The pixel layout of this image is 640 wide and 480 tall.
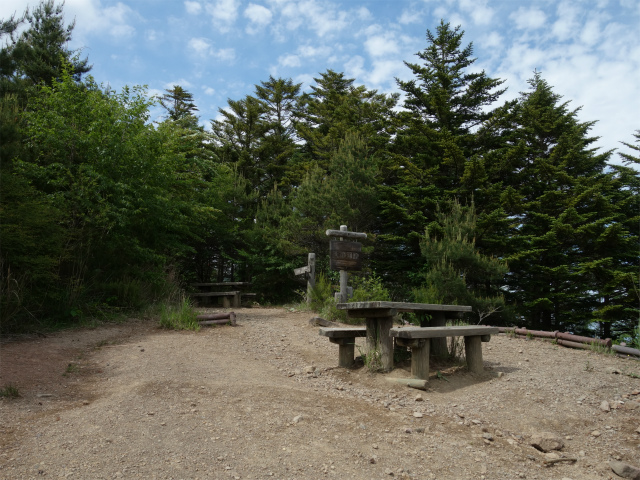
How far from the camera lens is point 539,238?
15438 mm

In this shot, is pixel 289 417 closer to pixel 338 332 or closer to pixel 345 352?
pixel 338 332

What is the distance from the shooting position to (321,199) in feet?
50.3

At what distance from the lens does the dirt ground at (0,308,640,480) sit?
306 centimetres

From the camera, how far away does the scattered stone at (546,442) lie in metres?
3.71

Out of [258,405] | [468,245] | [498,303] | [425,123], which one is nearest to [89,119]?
[258,405]

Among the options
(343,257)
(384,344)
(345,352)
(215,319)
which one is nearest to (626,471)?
(384,344)

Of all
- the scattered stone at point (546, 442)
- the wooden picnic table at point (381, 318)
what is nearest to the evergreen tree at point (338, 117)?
the wooden picnic table at point (381, 318)

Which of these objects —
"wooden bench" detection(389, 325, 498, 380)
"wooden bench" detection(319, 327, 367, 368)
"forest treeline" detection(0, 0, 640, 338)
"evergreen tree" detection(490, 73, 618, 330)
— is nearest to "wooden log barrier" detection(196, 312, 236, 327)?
"forest treeline" detection(0, 0, 640, 338)

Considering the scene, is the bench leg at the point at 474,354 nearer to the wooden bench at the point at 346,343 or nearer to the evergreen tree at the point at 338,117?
the wooden bench at the point at 346,343

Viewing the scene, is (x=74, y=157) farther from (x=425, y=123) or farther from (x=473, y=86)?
(x=473, y=86)

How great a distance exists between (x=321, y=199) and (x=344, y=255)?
4.73m

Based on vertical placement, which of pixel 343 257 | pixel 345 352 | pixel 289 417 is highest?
pixel 343 257

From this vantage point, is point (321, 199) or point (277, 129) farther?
point (277, 129)

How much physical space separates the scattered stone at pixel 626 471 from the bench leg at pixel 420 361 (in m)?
2.14
